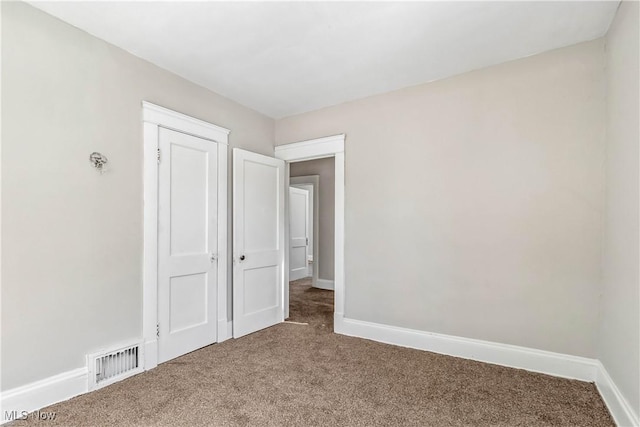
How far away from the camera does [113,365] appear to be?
246 cm

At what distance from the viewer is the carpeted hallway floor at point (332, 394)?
77.7 inches

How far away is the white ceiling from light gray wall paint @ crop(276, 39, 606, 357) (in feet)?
0.96

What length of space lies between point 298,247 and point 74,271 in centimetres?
532

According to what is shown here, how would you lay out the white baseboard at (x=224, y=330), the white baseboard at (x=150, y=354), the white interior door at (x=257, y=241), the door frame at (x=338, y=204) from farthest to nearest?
1. the door frame at (x=338, y=204)
2. the white interior door at (x=257, y=241)
3. the white baseboard at (x=224, y=330)
4. the white baseboard at (x=150, y=354)

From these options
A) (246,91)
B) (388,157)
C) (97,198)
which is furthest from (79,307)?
(388,157)

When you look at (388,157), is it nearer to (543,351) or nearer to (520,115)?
(520,115)

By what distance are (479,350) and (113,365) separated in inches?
119

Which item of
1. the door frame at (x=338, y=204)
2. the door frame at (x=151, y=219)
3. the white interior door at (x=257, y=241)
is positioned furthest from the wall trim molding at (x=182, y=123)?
the door frame at (x=338, y=204)

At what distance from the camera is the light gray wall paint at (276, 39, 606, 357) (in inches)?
97.5

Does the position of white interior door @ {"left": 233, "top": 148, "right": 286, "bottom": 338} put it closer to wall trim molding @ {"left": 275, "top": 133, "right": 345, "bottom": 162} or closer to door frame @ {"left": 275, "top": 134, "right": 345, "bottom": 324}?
wall trim molding @ {"left": 275, "top": 133, "right": 345, "bottom": 162}

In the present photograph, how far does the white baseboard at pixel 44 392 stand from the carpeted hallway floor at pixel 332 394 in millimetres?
70

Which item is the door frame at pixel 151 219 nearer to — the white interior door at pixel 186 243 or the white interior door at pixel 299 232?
the white interior door at pixel 186 243

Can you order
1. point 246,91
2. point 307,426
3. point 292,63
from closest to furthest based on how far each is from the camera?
point 307,426 → point 292,63 → point 246,91

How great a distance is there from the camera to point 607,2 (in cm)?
202
